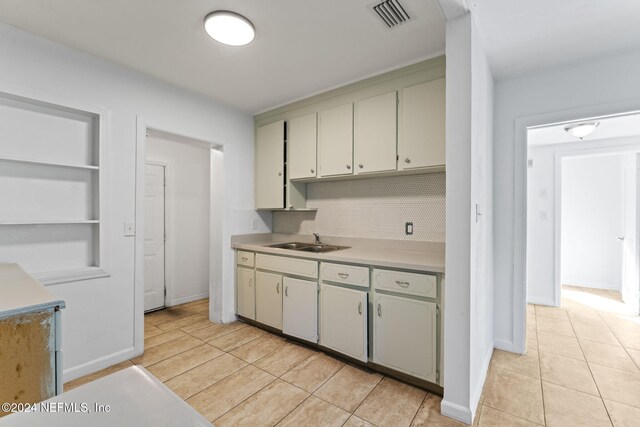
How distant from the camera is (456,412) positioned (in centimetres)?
174

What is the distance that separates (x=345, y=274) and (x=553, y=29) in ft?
7.05

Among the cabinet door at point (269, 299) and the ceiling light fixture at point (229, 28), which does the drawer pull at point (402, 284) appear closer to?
the cabinet door at point (269, 299)

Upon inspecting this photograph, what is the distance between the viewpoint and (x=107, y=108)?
92.3 inches

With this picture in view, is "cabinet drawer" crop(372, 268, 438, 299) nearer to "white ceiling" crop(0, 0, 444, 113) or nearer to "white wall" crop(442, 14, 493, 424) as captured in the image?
"white wall" crop(442, 14, 493, 424)

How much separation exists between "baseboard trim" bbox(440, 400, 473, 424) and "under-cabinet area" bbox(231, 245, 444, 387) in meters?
0.18

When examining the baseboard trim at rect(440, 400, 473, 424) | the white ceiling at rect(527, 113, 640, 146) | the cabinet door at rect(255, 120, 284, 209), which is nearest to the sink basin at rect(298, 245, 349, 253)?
Answer: the cabinet door at rect(255, 120, 284, 209)

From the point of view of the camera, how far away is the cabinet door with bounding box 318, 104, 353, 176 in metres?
2.76

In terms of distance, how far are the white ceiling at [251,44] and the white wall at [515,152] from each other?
0.96 meters

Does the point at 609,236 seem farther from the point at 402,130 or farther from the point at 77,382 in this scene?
the point at 77,382

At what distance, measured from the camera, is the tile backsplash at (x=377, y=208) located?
8.57 ft

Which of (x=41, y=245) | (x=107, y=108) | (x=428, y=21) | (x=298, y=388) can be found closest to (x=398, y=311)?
(x=298, y=388)

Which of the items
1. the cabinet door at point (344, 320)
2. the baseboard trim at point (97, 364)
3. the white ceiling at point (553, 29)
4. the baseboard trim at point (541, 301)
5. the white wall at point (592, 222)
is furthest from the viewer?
the white wall at point (592, 222)

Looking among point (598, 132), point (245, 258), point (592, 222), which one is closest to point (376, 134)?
point (245, 258)

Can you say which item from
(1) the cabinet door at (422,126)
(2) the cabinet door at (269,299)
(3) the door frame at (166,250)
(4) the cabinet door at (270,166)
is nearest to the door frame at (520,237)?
(1) the cabinet door at (422,126)
